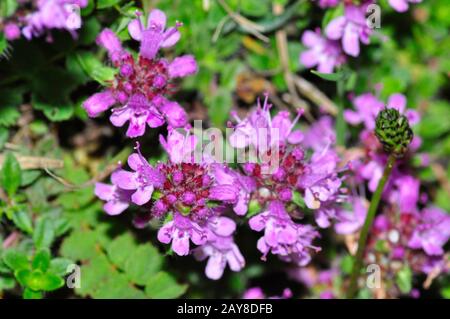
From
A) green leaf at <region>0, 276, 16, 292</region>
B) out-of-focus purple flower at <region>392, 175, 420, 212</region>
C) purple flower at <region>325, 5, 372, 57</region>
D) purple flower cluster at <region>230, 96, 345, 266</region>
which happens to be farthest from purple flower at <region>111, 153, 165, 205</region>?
out-of-focus purple flower at <region>392, 175, 420, 212</region>

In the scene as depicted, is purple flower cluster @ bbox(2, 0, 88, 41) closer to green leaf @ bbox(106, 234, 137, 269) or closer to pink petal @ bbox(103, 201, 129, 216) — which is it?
pink petal @ bbox(103, 201, 129, 216)

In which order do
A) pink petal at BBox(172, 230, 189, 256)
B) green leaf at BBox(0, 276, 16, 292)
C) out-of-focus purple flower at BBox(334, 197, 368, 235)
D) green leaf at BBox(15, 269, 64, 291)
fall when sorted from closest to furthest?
1. pink petal at BBox(172, 230, 189, 256)
2. green leaf at BBox(15, 269, 64, 291)
3. green leaf at BBox(0, 276, 16, 292)
4. out-of-focus purple flower at BBox(334, 197, 368, 235)

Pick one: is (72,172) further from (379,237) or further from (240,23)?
(379,237)

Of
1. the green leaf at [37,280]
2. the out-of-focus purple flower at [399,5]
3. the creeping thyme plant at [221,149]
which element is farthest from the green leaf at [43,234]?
the out-of-focus purple flower at [399,5]

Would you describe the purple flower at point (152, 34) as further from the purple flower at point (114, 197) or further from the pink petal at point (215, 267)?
the pink petal at point (215, 267)

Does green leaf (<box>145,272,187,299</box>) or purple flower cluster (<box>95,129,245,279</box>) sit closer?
purple flower cluster (<box>95,129,245,279</box>)

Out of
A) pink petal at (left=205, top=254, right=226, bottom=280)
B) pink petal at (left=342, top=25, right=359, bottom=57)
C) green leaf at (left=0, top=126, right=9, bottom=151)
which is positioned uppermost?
pink petal at (left=342, top=25, right=359, bottom=57)
